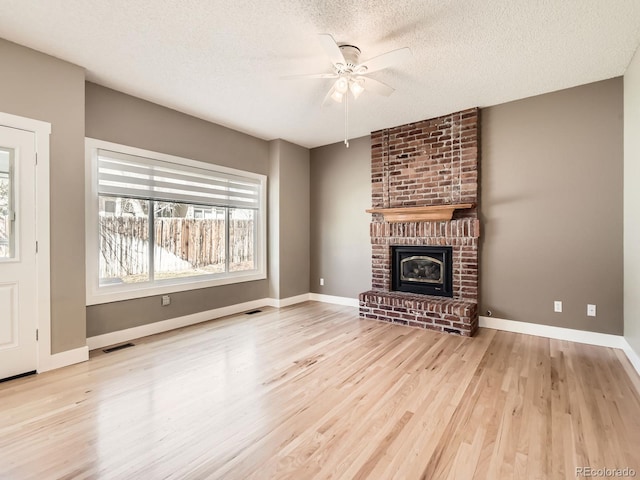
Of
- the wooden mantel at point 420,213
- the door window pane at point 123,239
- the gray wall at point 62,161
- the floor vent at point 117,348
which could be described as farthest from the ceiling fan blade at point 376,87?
the floor vent at point 117,348

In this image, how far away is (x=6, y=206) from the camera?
2590mm

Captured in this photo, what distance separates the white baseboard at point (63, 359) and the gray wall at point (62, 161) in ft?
0.14

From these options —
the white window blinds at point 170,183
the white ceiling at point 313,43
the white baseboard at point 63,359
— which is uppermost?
the white ceiling at point 313,43

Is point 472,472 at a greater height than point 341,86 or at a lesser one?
lesser

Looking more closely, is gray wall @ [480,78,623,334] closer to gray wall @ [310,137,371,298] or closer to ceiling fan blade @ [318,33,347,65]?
gray wall @ [310,137,371,298]

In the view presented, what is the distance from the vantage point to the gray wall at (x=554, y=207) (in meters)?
3.29

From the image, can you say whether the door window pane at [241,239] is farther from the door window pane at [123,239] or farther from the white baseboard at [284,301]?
the door window pane at [123,239]

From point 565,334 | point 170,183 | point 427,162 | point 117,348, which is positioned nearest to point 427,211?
point 427,162

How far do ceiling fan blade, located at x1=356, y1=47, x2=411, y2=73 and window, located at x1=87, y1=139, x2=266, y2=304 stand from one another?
8.63 feet

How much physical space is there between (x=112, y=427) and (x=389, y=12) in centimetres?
330

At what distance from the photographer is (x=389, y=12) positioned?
2.25 metres

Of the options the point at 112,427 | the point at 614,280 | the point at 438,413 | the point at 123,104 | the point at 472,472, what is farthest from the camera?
the point at 123,104

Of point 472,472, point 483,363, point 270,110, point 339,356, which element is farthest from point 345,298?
point 472,472

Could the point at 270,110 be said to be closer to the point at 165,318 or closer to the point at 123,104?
the point at 123,104
